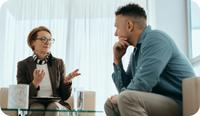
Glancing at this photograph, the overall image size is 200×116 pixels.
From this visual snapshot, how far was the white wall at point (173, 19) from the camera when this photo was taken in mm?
4219

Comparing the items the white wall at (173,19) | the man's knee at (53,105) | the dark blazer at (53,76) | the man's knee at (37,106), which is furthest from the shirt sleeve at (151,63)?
the white wall at (173,19)

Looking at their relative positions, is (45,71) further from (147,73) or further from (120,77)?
(147,73)

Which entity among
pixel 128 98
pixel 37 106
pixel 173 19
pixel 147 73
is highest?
pixel 173 19

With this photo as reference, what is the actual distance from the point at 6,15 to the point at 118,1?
163cm

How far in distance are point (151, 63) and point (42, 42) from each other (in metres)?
1.42

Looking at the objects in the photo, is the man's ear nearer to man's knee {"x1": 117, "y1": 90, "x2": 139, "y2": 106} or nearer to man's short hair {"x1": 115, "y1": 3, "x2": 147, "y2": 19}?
man's short hair {"x1": 115, "y1": 3, "x2": 147, "y2": 19}

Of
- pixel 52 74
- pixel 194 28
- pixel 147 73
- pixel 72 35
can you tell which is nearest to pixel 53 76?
pixel 52 74

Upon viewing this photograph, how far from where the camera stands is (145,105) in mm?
1557

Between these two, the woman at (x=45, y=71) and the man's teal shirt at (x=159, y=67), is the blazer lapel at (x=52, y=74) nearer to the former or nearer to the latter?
the woman at (x=45, y=71)

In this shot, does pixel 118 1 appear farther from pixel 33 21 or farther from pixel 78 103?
pixel 78 103

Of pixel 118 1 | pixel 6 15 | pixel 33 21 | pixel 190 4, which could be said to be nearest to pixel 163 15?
pixel 190 4

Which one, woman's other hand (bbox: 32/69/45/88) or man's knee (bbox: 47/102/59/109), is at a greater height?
woman's other hand (bbox: 32/69/45/88)

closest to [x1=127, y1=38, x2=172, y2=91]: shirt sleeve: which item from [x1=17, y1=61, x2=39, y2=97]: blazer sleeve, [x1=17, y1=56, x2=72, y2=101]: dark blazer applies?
[x1=17, y1=56, x2=72, y2=101]: dark blazer

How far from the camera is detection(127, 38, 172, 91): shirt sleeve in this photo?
1627mm
